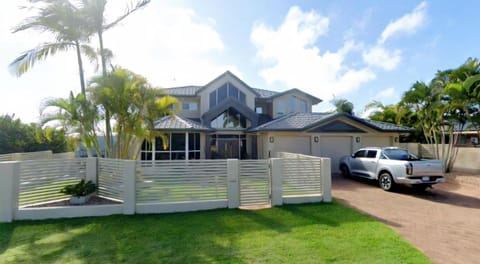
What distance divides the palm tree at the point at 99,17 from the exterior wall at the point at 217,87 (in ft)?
35.1

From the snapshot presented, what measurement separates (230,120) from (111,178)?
13.4 m

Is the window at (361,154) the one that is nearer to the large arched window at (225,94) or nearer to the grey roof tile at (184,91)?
the large arched window at (225,94)

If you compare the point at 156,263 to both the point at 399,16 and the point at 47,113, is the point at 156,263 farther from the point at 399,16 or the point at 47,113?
the point at 399,16

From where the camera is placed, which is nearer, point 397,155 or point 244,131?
point 397,155

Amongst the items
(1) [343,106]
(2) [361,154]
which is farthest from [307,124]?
(1) [343,106]

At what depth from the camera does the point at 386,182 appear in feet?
35.6

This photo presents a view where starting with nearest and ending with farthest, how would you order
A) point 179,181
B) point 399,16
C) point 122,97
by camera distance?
point 179,181 < point 122,97 < point 399,16

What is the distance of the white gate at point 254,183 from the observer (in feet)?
26.1

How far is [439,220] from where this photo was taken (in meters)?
7.02

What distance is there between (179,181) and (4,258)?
13.1ft

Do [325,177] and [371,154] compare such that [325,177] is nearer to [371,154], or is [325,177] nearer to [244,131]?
[371,154]

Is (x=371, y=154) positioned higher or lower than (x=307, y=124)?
lower

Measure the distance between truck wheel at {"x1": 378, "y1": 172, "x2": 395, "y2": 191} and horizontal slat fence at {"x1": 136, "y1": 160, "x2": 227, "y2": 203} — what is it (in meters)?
7.43

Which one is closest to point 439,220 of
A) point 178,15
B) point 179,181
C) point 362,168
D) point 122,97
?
point 362,168
